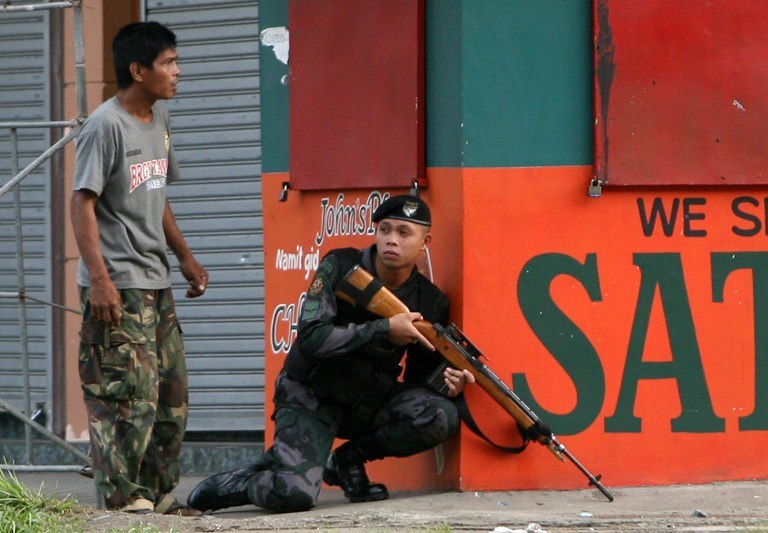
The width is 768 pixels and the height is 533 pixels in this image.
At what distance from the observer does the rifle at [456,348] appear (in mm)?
5363

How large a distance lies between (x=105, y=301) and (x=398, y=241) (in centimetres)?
112

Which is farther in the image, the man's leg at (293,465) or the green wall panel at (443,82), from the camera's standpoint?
the green wall panel at (443,82)

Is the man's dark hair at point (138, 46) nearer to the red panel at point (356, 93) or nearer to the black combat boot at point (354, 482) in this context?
the red panel at point (356, 93)

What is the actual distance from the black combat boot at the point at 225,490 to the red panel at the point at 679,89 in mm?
1851

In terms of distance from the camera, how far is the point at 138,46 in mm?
5453

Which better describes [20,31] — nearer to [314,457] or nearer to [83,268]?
[83,268]

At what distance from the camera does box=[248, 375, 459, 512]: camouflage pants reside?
5434mm

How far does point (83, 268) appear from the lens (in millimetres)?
5438

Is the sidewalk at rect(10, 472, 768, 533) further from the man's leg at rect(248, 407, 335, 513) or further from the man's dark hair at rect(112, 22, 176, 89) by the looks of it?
the man's dark hair at rect(112, 22, 176, 89)

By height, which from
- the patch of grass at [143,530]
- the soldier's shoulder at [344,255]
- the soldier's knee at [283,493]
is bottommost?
the patch of grass at [143,530]

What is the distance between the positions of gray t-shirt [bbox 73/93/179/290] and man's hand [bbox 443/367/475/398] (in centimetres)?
116

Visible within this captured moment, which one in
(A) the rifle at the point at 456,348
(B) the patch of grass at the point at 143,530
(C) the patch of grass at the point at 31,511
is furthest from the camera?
(A) the rifle at the point at 456,348

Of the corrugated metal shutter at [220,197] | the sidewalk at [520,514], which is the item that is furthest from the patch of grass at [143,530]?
the corrugated metal shutter at [220,197]

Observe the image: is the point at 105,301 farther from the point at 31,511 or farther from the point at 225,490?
the point at 225,490
